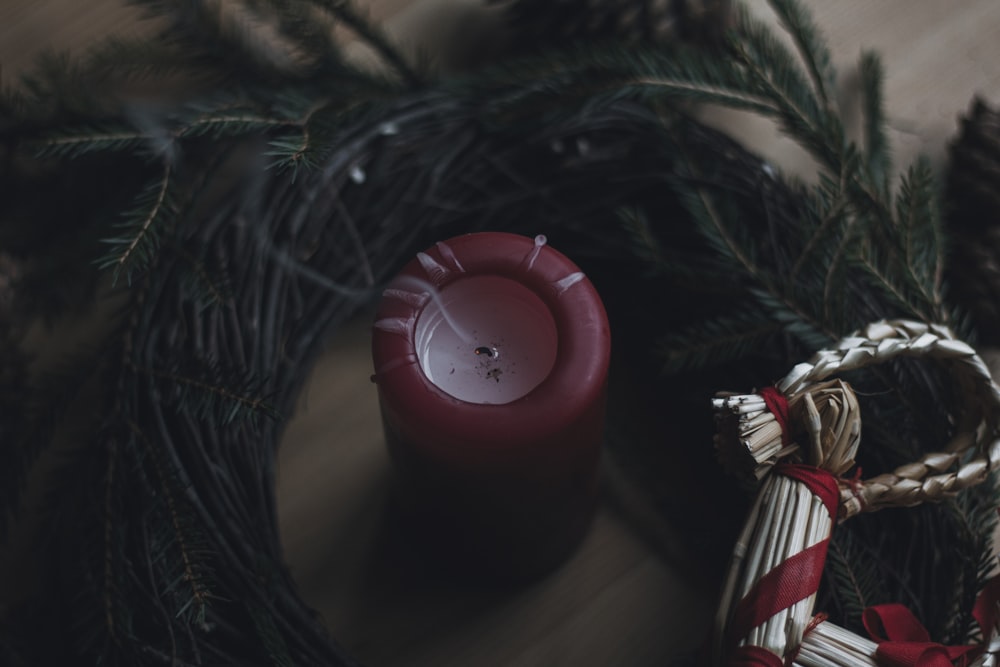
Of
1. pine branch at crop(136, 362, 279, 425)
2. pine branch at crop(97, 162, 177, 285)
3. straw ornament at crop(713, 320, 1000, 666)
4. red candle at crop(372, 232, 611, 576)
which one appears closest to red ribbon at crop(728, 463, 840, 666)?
straw ornament at crop(713, 320, 1000, 666)

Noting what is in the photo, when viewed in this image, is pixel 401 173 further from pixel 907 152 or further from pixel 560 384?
pixel 907 152

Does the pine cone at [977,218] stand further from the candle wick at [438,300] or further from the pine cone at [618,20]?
the candle wick at [438,300]

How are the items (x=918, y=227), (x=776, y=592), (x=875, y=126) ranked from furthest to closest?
(x=875, y=126) → (x=918, y=227) → (x=776, y=592)

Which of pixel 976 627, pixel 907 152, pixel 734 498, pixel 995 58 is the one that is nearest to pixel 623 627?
pixel 734 498

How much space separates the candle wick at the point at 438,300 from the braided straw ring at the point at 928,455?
6.7 inches

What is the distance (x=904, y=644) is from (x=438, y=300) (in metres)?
0.29

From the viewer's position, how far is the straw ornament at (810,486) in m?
0.46

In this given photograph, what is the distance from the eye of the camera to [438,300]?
1.72ft

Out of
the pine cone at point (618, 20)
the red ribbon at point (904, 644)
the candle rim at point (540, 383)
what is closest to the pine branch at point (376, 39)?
the pine cone at point (618, 20)

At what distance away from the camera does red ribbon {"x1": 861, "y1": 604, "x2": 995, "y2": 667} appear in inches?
18.0

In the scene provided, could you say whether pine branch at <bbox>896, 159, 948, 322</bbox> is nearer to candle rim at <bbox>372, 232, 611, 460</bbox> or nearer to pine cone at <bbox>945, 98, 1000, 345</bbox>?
pine cone at <bbox>945, 98, 1000, 345</bbox>

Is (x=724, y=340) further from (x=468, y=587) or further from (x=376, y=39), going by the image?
(x=376, y=39)

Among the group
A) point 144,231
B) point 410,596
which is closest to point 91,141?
point 144,231

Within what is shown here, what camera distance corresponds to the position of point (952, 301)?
2.27 ft
